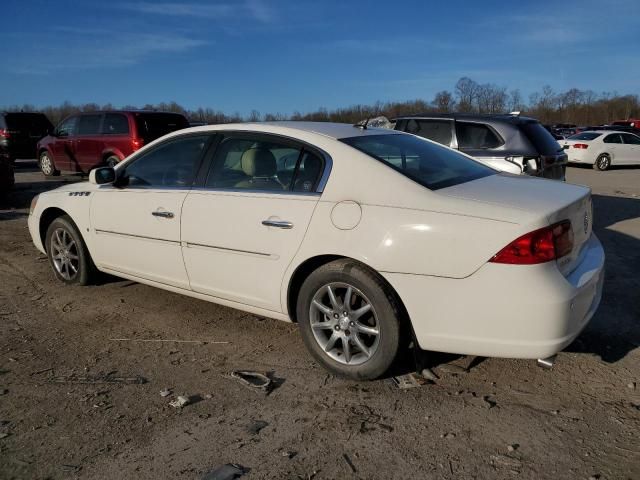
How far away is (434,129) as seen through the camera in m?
8.29

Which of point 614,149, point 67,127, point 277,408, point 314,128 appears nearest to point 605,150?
point 614,149

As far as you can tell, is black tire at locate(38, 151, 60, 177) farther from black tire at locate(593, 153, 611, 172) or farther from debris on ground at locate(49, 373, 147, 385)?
black tire at locate(593, 153, 611, 172)

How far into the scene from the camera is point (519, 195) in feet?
10.2

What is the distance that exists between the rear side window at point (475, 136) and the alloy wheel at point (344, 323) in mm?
5193

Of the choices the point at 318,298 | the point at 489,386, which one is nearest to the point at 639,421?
the point at 489,386

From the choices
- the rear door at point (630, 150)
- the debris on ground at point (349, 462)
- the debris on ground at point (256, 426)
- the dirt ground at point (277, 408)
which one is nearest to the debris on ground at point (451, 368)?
the dirt ground at point (277, 408)

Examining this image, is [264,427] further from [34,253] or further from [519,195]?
[34,253]

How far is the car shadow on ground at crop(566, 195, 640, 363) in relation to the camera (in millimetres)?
3721

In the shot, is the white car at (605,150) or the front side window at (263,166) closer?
the front side window at (263,166)

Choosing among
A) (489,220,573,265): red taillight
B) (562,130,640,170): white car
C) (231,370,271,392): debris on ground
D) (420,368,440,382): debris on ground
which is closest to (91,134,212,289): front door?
(231,370,271,392): debris on ground

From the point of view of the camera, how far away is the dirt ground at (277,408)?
2523mm

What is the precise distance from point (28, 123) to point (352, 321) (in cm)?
1850

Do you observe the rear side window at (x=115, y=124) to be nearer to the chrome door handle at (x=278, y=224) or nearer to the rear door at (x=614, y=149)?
the chrome door handle at (x=278, y=224)

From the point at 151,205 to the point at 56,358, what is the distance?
1294mm
